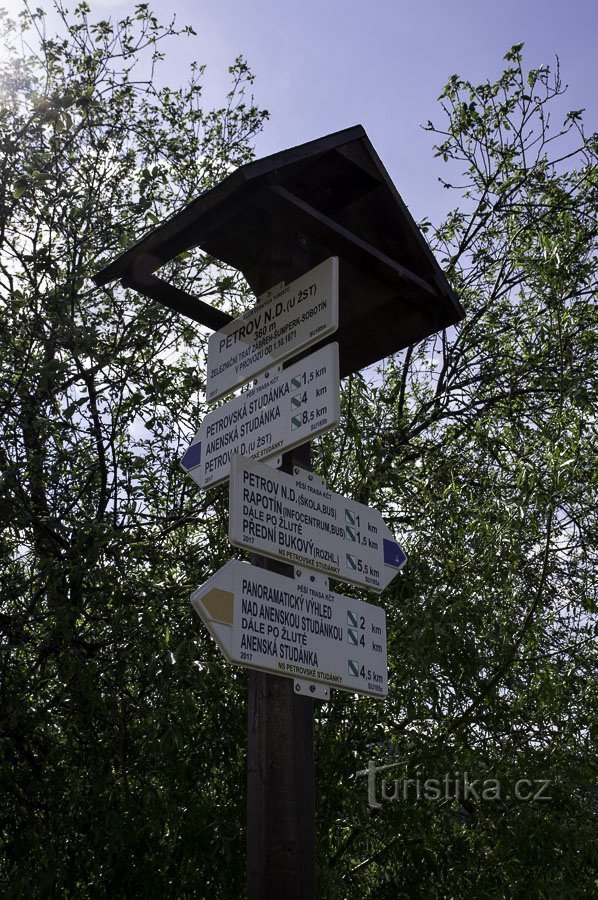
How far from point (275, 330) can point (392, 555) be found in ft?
3.45

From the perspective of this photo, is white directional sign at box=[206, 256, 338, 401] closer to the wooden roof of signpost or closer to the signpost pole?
the wooden roof of signpost

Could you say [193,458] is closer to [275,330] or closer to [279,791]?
[275,330]

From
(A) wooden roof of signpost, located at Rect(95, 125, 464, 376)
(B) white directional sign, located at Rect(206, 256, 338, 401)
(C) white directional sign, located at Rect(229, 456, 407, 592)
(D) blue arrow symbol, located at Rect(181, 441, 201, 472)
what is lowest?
(C) white directional sign, located at Rect(229, 456, 407, 592)

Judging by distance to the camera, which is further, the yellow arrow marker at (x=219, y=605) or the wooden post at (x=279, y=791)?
the wooden post at (x=279, y=791)

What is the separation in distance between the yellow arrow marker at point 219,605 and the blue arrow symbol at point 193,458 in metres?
0.94

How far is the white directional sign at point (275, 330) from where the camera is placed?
3.72 meters

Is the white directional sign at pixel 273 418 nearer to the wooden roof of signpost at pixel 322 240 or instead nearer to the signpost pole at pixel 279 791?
the signpost pole at pixel 279 791

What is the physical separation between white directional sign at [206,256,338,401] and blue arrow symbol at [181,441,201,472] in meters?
0.29

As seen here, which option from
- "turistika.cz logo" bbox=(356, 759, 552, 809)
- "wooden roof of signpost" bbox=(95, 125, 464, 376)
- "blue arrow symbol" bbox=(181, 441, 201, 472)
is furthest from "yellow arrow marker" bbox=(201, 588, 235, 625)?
"turistika.cz logo" bbox=(356, 759, 552, 809)

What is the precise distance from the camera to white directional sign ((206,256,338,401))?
3719 mm

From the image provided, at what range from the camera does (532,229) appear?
27.7 feet

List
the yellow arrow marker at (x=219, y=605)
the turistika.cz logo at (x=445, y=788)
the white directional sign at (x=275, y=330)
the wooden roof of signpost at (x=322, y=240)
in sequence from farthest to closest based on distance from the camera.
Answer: the turistika.cz logo at (x=445, y=788), the wooden roof of signpost at (x=322, y=240), the white directional sign at (x=275, y=330), the yellow arrow marker at (x=219, y=605)

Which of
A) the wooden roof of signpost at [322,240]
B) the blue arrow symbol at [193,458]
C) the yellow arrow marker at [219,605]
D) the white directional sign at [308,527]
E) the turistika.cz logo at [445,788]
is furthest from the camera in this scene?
the turistika.cz logo at [445,788]

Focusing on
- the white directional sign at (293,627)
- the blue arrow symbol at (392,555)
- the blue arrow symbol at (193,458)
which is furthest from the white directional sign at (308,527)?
the blue arrow symbol at (193,458)
